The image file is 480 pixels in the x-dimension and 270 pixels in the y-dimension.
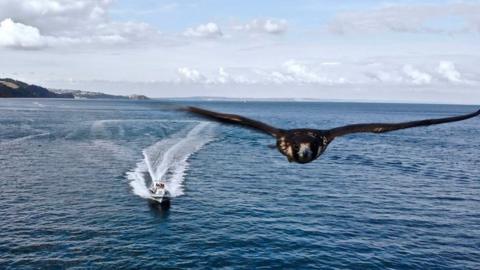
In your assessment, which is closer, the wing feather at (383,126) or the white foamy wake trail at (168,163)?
the wing feather at (383,126)

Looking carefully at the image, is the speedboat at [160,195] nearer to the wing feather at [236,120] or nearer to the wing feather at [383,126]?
the wing feather at [383,126]

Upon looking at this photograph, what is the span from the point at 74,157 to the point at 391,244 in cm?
6641

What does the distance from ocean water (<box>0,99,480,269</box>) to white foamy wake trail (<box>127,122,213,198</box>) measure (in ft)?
1.00

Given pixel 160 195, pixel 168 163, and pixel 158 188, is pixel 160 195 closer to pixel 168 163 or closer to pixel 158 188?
pixel 158 188

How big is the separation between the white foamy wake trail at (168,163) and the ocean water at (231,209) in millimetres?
305

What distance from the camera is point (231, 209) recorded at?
64125 mm

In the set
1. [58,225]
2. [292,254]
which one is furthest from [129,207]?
[292,254]

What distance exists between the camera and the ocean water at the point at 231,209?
161 ft

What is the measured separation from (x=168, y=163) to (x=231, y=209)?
3047 centimetres

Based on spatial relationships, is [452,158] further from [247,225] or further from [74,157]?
[74,157]

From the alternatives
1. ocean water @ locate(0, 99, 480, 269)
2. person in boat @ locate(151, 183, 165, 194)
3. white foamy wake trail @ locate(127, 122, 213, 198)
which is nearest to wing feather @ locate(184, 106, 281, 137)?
ocean water @ locate(0, 99, 480, 269)

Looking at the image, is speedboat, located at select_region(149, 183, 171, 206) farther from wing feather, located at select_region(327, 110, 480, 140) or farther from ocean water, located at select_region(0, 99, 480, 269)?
wing feather, located at select_region(327, 110, 480, 140)

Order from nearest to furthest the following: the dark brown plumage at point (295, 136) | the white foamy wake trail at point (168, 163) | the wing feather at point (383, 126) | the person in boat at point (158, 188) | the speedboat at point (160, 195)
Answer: the dark brown plumage at point (295, 136), the wing feather at point (383, 126), the speedboat at point (160, 195), the person in boat at point (158, 188), the white foamy wake trail at point (168, 163)

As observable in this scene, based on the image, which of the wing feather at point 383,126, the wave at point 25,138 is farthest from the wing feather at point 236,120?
the wave at point 25,138
